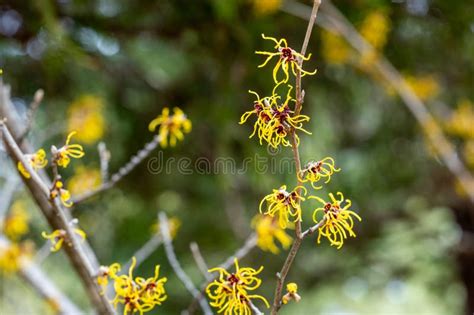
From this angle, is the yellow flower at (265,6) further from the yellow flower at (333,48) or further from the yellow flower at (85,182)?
the yellow flower at (85,182)

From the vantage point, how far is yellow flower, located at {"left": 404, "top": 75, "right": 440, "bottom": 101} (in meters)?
2.74

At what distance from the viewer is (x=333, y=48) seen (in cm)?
222

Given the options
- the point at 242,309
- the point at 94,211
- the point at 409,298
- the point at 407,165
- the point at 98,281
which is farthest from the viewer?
the point at 409,298

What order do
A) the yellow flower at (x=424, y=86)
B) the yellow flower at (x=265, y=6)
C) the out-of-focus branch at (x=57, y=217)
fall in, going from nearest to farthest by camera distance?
the out-of-focus branch at (x=57, y=217) → the yellow flower at (x=265, y=6) → the yellow flower at (x=424, y=86)

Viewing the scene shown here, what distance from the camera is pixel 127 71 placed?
2695mm

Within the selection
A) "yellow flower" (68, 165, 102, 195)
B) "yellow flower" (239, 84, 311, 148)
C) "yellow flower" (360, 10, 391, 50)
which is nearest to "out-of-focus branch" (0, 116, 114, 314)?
"yellow flower" (239, 84, 311, 148)

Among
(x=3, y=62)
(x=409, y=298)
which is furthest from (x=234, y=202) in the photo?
(x=409, y=298)

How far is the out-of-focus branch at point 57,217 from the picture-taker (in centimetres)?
77

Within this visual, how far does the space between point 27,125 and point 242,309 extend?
0.53 m

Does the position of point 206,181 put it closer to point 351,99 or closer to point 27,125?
point 351,99

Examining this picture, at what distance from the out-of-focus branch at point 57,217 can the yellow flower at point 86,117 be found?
1.26m

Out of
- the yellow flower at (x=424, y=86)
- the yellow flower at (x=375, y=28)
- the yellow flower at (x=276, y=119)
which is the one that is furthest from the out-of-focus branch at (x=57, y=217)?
the yellow flower at (x=424, y=86)

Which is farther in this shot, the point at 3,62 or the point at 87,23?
the point at 3,62

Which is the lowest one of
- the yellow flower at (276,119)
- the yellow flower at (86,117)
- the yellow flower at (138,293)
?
the yellow flower at (138,293)
